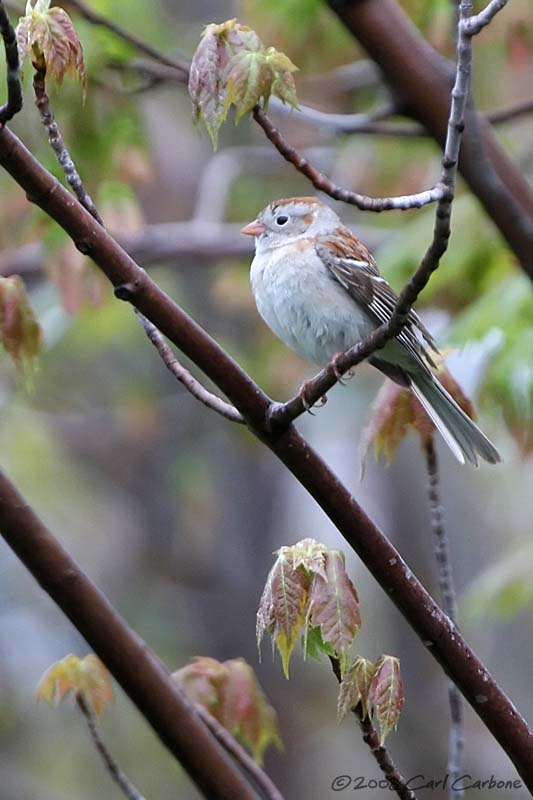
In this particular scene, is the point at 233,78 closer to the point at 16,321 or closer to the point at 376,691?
the point at 16,321

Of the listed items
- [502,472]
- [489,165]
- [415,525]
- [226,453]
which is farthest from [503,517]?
[489,165]

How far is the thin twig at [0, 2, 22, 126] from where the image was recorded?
79.4 inches

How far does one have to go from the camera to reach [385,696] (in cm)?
227

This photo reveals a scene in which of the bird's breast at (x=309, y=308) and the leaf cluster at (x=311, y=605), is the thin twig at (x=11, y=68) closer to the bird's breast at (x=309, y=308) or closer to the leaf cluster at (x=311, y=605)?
the leaf cluster at (x=311, y=605)

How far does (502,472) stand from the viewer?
10.6 meters

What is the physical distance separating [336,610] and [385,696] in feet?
0.66

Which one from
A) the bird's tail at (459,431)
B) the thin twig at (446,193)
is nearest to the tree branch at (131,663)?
the thin twig at (446,193)

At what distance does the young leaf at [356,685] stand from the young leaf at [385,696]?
0.03 ft

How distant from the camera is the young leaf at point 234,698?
324cm

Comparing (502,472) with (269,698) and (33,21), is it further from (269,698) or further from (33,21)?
(33,21)

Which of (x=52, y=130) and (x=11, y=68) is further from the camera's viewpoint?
(x=52, y=130)

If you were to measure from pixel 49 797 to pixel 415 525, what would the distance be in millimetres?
3496

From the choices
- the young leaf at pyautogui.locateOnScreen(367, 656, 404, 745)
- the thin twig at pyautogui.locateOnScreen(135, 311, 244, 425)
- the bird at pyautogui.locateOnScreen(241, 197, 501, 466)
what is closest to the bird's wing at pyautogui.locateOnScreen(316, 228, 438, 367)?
the bird at pyautogui.locateOnScreen(241, 197, 501, 466)

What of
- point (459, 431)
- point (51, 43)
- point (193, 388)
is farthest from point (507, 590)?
point (51, 43)
